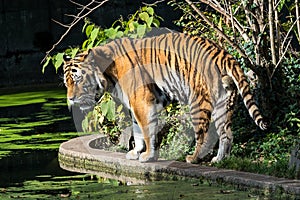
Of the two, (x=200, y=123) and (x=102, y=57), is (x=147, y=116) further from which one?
(x=102, y=57)

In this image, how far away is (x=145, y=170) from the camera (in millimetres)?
9664

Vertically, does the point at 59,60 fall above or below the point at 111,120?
above

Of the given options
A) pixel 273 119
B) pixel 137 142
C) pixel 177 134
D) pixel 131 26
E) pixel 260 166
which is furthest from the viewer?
pixel 131 26

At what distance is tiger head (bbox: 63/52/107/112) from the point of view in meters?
9.80

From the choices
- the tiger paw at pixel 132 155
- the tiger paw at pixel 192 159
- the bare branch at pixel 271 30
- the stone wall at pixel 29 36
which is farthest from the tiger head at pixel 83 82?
the stone wall at pixel 29 36

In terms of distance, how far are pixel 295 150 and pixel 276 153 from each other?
76 centimetres

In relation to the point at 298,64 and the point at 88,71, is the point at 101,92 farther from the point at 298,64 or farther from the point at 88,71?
the point at 298,64

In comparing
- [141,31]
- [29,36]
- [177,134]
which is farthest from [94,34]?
[29,36]

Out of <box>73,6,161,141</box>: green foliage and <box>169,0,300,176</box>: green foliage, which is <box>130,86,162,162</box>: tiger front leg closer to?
<box>169,0,300,176</box>: green foliage

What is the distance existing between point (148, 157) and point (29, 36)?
12718 mm

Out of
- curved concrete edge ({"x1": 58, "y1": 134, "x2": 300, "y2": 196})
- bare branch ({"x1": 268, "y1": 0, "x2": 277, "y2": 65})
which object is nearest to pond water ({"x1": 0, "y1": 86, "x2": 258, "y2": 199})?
curved concrete edge ({"x1": 58, "y1": 134, "x2": 300, "y2": 196})

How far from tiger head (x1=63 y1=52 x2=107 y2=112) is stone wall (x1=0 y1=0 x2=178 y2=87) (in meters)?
11.3

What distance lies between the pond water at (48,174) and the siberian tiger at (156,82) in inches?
26.4

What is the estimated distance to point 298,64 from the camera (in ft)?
34.5
